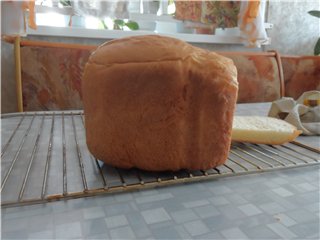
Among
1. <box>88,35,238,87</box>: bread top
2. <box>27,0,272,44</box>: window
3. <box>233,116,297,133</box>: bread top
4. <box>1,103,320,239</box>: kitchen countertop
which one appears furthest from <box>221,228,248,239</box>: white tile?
<box>27,0,272,44</box>: window

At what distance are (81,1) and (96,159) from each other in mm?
1044

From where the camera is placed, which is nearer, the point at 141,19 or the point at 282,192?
the point at 282,192

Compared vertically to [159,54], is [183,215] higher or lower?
lower

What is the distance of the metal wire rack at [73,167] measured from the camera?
0.40 meters

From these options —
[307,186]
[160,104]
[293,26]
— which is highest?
[293,26]

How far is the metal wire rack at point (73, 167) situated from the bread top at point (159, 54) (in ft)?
0.51

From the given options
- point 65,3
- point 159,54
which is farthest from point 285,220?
point 65,3

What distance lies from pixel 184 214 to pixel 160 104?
18cm

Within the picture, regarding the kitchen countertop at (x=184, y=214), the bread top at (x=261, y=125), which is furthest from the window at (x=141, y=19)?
the kitchen countertop at (x=184, y=214)

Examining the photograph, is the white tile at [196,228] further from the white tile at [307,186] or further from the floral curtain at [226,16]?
the floral curtain at [226,16]

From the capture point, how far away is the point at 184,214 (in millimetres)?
354

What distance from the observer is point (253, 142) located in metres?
0.63

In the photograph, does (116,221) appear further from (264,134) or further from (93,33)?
(93,33)

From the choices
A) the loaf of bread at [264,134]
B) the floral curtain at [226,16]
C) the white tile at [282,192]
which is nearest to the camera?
the white tile at [282,192]
